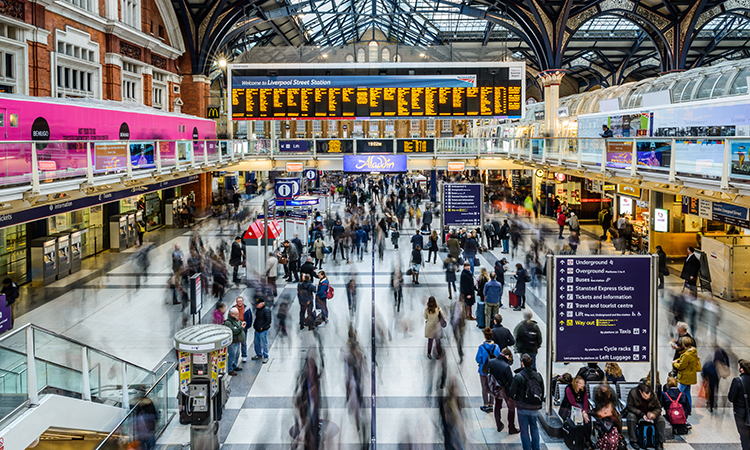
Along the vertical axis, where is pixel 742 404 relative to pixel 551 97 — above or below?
below

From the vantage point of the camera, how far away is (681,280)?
16.5m

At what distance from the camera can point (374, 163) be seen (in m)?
23.0

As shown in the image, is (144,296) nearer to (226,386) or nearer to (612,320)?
(226,386)

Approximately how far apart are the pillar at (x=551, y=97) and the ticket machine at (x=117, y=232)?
67.0ft

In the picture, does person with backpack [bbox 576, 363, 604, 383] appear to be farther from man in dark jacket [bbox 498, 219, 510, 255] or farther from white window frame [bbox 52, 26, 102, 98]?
white window frame [bbox 52, 26, 102, 98]

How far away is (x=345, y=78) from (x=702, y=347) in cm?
A: 1503

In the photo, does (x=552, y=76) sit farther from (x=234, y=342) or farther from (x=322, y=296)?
(x=234, y=342)

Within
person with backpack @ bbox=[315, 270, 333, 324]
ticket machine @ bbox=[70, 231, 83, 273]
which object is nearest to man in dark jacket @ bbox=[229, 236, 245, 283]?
person with backpack @ bbox=[315, 270, 333, 324]

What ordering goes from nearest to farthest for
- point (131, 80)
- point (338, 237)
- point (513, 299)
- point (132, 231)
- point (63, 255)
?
point (513, 299), point (63, 255), point (338, 237), point (132, 231), point (131, 80)

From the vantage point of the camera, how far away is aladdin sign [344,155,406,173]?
902 inches

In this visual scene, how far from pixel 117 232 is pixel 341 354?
14.8m

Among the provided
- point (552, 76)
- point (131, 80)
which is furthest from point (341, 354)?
point (552, 76)

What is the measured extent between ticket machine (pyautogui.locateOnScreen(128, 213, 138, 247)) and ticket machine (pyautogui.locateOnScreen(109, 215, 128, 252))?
594 millimetres

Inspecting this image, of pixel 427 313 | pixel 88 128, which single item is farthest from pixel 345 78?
pixel 427 313
